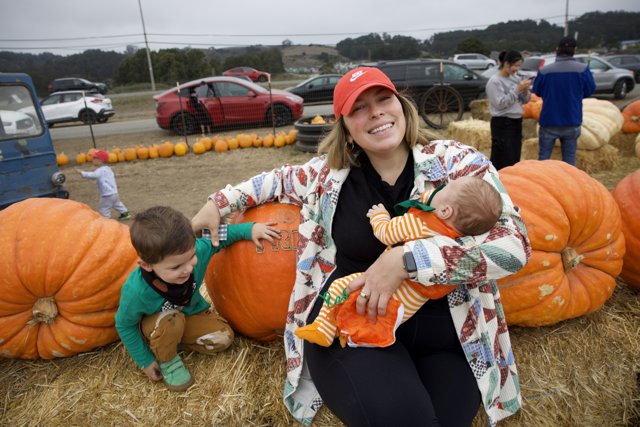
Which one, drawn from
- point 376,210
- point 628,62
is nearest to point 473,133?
point 376,210

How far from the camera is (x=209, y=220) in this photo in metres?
2.38

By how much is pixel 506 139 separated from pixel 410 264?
5.31m

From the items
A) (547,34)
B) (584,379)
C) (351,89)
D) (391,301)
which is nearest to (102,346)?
(391,301)

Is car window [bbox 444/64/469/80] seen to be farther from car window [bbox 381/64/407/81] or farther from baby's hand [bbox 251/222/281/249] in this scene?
baby's hand [bbox 251/222/281/249]

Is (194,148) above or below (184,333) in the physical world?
below

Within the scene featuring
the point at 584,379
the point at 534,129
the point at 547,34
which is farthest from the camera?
the point at 547,34

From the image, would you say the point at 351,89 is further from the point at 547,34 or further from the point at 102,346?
the point at 547,34

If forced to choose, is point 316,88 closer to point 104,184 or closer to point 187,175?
point 187,175

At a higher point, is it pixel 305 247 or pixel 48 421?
pixel 305 247

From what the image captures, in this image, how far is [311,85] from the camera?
720 inches

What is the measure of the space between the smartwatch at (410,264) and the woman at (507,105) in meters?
5.15

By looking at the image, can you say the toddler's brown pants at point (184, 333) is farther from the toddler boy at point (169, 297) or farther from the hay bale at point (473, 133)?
the hay bale at point (473, 133)

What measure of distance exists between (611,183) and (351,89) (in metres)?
6.16

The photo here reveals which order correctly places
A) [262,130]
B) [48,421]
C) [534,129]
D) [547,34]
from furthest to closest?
1. [547,34]
2. [262,130]
3. [534,129]
4. [48,421]
